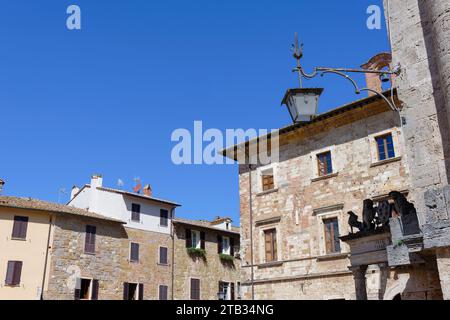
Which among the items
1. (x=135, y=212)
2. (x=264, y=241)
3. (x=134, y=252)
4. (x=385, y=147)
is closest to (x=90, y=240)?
(x=134, y=252)

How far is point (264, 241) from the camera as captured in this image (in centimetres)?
2083

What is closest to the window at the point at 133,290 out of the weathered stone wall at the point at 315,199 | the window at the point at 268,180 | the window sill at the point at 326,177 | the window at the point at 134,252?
the window at the point at 134,252

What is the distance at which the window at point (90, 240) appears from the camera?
1103 inches

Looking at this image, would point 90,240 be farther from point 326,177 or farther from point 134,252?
point 326,177

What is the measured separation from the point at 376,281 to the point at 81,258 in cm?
1859

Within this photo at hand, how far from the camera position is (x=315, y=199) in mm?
19422

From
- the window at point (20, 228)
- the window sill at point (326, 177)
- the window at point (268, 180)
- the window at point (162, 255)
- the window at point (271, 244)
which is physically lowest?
the window at point (271, 244)

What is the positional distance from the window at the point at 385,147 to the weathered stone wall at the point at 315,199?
10.9 inches

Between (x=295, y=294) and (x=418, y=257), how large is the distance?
1470 centimetres

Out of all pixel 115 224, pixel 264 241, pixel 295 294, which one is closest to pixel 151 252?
pixel 115 224

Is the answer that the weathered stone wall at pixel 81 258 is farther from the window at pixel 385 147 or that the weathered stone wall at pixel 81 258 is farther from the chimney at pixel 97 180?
the window at pixel 385 147

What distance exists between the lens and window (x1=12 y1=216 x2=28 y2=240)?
84.5ft
